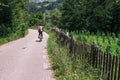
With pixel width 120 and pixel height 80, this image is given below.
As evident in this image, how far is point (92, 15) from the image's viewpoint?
6912 centimetres

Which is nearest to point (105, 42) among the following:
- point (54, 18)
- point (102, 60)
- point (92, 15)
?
point (102, 60)

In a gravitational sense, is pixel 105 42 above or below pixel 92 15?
below

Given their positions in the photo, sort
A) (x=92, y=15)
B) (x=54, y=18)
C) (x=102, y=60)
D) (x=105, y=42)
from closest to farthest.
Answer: (x=102, y=60)
(x=105, y=42)
(x=92, y=15)
(x=54, y=18)

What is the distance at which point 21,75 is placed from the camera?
40.7 ft

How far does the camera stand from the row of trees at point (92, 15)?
64.9 m

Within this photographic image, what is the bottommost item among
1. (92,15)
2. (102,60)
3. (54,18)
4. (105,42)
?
(54,18)

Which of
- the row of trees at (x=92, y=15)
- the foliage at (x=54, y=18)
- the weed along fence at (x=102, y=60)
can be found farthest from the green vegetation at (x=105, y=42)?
the foliage at (x=54, y=18)

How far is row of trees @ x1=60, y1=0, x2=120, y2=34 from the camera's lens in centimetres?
6494

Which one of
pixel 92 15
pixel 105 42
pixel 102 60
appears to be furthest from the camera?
pixel 92 15

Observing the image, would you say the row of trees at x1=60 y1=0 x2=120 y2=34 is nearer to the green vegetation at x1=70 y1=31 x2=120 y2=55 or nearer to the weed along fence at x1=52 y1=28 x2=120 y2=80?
the green vegetation at x1=70 y1=31 x2=120 y2=55

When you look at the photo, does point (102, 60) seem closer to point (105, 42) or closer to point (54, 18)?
point (105, 42)

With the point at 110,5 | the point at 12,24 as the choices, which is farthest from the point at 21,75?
the point at 110,5

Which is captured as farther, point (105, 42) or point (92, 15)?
point (92, 15)

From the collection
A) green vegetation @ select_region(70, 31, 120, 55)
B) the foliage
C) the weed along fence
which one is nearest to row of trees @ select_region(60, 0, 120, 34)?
the foliage
